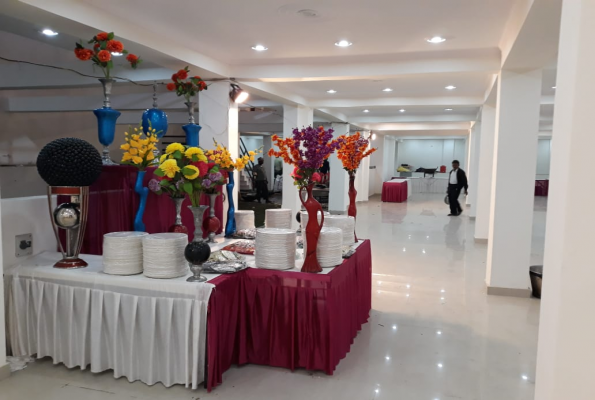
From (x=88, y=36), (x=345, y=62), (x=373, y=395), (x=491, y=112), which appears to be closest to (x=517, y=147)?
(x=345, y=62)

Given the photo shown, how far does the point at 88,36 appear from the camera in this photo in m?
4.05

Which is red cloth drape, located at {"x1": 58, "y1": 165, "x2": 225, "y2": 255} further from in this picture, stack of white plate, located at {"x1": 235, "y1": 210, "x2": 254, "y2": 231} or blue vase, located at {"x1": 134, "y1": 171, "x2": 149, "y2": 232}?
stack of white plate, located at {"x1": 235, "y1": 210, "x2": 254, "y2": 231}

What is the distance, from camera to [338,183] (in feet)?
41.6

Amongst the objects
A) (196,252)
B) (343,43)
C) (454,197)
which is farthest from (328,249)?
(454,197)

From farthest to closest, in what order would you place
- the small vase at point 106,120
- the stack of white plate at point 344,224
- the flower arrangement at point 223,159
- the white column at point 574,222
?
the stack of white plate at point 344,224
the flower arrangement at point 223,159
the small vase at point 106,120
the white column at point 574,222

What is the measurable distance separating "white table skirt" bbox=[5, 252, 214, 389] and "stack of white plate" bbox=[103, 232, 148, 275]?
0.06 meters

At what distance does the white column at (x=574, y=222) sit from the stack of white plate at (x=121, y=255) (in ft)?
7.69

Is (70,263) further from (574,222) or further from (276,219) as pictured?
(574,222)

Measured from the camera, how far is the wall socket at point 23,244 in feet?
10.3

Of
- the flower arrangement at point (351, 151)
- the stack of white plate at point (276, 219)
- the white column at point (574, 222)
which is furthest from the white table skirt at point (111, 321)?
the flower arrangement at point (351, 151)

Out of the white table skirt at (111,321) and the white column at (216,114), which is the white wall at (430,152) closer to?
the white column at (216,114)

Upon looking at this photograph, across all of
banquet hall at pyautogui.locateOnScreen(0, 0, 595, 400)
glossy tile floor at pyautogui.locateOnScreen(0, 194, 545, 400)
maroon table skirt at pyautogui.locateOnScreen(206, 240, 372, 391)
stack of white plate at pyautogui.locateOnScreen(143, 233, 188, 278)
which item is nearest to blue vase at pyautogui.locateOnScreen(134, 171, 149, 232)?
banquet hall at pyautogui.locateOnScreen(0, 0, 595, 400)

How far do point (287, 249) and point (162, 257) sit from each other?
2.70 feet

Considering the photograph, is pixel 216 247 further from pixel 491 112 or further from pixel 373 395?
pixel 491 112
